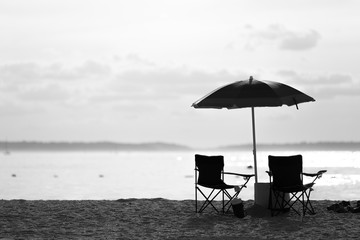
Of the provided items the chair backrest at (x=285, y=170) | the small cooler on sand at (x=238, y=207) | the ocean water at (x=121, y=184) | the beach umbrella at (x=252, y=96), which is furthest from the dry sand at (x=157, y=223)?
the ocean water at (x=121, y=184)

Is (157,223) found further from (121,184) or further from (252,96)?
(121,184)

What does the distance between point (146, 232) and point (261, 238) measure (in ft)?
4.58

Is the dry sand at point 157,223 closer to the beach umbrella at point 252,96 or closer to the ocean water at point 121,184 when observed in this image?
the beach umbrella at point 252,96

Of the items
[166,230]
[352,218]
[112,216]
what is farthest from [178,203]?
[352,218]

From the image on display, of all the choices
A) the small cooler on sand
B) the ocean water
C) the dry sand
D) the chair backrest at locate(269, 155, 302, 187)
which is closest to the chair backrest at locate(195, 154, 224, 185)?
the small cooler on sand

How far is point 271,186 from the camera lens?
834 centimetres

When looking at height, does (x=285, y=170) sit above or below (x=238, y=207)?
above

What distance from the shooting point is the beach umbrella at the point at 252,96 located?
8.27 meters

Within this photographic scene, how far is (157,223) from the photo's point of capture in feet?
26.4

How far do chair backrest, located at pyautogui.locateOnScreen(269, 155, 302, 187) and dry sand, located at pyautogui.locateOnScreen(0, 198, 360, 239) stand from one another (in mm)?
478

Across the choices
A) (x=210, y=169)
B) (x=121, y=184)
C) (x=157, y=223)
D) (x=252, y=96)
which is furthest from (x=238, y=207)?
(x=121, y=184)

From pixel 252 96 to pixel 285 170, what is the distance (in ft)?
3.50

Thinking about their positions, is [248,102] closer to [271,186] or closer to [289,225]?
[271,186]

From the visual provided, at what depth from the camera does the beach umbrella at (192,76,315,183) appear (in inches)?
325
